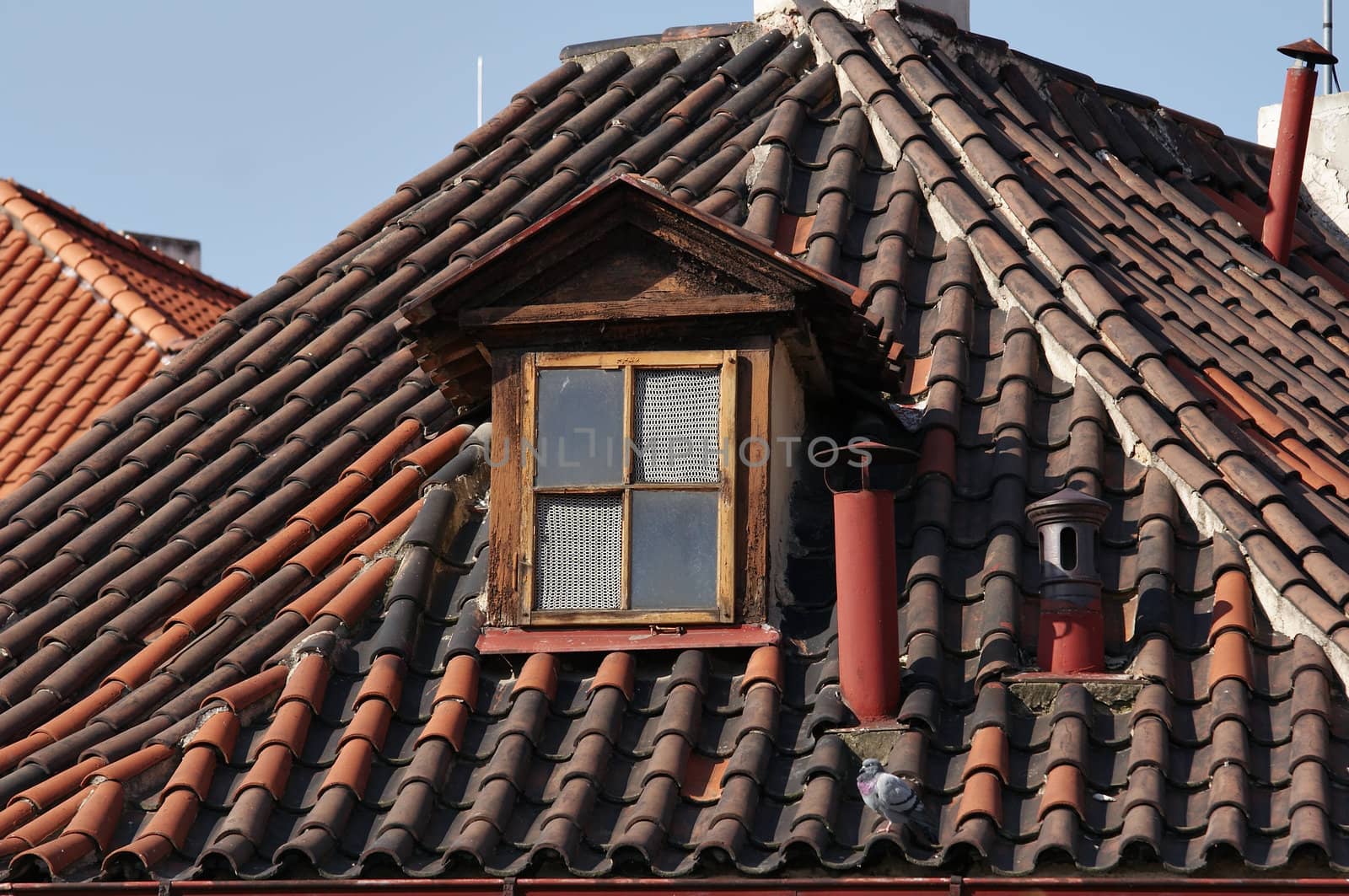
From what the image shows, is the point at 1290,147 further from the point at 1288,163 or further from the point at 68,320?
the point at 68,320

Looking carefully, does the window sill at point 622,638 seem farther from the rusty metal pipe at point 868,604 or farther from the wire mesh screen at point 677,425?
the wire mesh screen at point 677,425

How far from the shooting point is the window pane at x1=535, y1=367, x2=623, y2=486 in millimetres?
7500

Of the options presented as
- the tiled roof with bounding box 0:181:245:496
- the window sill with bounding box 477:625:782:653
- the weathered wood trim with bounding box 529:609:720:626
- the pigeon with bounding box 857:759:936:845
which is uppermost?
the tiled roof with bounding box 0:181:245:496

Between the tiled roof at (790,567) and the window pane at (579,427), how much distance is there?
2.05 ft

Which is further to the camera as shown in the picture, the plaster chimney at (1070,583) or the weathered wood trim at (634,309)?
the weathered wood trim at (634,309)

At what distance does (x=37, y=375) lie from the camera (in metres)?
14.0

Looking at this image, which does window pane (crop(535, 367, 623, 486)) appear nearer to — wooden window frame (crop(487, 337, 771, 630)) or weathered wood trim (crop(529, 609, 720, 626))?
wooden window frame (crop(487, 337, 771, 630))

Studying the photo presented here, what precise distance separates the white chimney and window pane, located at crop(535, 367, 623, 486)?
7.21 meters

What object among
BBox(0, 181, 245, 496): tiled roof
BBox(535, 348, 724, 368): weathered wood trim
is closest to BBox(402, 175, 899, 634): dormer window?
BBox(535, 348, 724, 368): weathered wood trim

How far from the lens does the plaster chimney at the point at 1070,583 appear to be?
22.9 ft

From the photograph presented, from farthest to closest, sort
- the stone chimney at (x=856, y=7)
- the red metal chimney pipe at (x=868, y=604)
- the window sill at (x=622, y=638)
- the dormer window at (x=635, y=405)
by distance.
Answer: the stone chimney at (x=856, y=7) < the dormer window at (x=635, y=405) < the window sill at (x=622, y=638) < the red metal chimney pipe at (x=868, y=604)

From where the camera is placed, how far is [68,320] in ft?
49.1

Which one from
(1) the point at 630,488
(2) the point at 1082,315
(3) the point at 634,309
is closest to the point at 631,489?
(1) the point at 630,488

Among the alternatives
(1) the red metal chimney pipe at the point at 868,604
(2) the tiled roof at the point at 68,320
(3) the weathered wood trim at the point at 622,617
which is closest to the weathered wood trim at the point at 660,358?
(1) the red metal chimney pipe at the point at 868,604
